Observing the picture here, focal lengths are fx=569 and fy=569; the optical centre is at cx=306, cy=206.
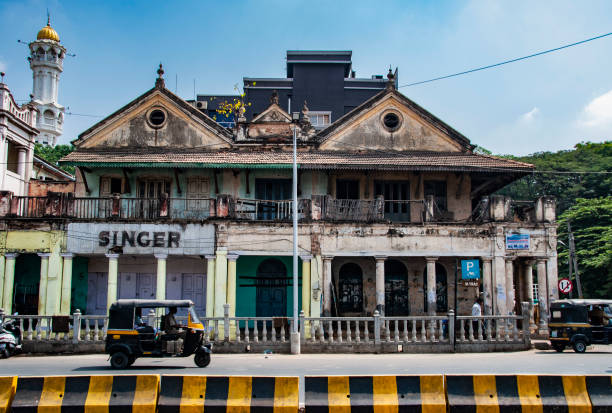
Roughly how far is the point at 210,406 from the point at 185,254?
47.2ft

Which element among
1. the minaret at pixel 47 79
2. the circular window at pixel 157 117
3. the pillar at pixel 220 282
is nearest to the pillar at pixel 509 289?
the pillar at pixel 220 282

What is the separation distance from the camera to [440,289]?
1041 inches

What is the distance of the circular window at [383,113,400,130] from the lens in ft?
87.5

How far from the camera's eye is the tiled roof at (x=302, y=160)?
24219mm

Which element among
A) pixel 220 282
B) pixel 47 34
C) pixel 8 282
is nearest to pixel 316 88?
pixel 220 282

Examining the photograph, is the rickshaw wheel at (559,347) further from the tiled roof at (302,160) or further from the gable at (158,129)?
the gable at (158,129)

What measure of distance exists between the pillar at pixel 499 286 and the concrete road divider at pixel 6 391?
18.5 meters

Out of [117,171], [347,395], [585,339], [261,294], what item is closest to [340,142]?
[261,294]

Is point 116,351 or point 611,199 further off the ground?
point 611,199

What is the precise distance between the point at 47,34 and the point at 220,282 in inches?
2846

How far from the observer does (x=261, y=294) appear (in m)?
25.8

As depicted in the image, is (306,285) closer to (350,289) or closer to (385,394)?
(350,289)

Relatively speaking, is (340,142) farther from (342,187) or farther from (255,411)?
(255,411)

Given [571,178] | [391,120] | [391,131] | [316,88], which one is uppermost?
[316,88]
